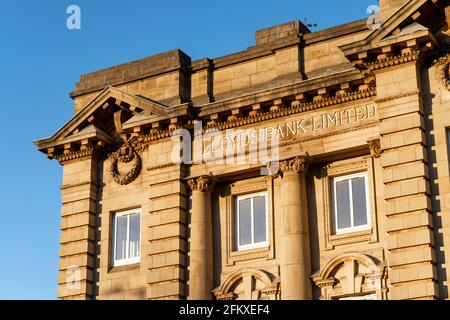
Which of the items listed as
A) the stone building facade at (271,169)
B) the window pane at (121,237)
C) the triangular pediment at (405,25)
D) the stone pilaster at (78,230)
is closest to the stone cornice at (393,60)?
the stone building facade at (271,169)

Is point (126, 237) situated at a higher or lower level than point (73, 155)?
lower

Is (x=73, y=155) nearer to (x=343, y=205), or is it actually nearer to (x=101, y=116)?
(x=101, y=116)

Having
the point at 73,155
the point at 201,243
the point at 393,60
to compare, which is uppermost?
the point at 393,60

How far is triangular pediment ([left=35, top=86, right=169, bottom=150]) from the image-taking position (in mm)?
36531

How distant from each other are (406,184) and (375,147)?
2274 mm

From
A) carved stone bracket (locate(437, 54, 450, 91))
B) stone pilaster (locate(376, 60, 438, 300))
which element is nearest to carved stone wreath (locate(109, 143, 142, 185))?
stone pilaster (locate(376, 60, 438, 300))

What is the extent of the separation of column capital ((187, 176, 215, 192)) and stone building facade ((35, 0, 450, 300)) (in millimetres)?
69

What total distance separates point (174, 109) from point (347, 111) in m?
6.23

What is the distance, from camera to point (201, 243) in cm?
3428

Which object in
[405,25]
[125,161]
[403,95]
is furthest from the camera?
[125,161]

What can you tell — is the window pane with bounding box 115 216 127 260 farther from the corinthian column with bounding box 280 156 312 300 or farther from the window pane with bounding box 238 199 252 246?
the corinthian column with bounding box 280 156 312 300

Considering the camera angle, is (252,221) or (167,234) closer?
(252,221)

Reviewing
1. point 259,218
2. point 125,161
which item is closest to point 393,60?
point 259,218
